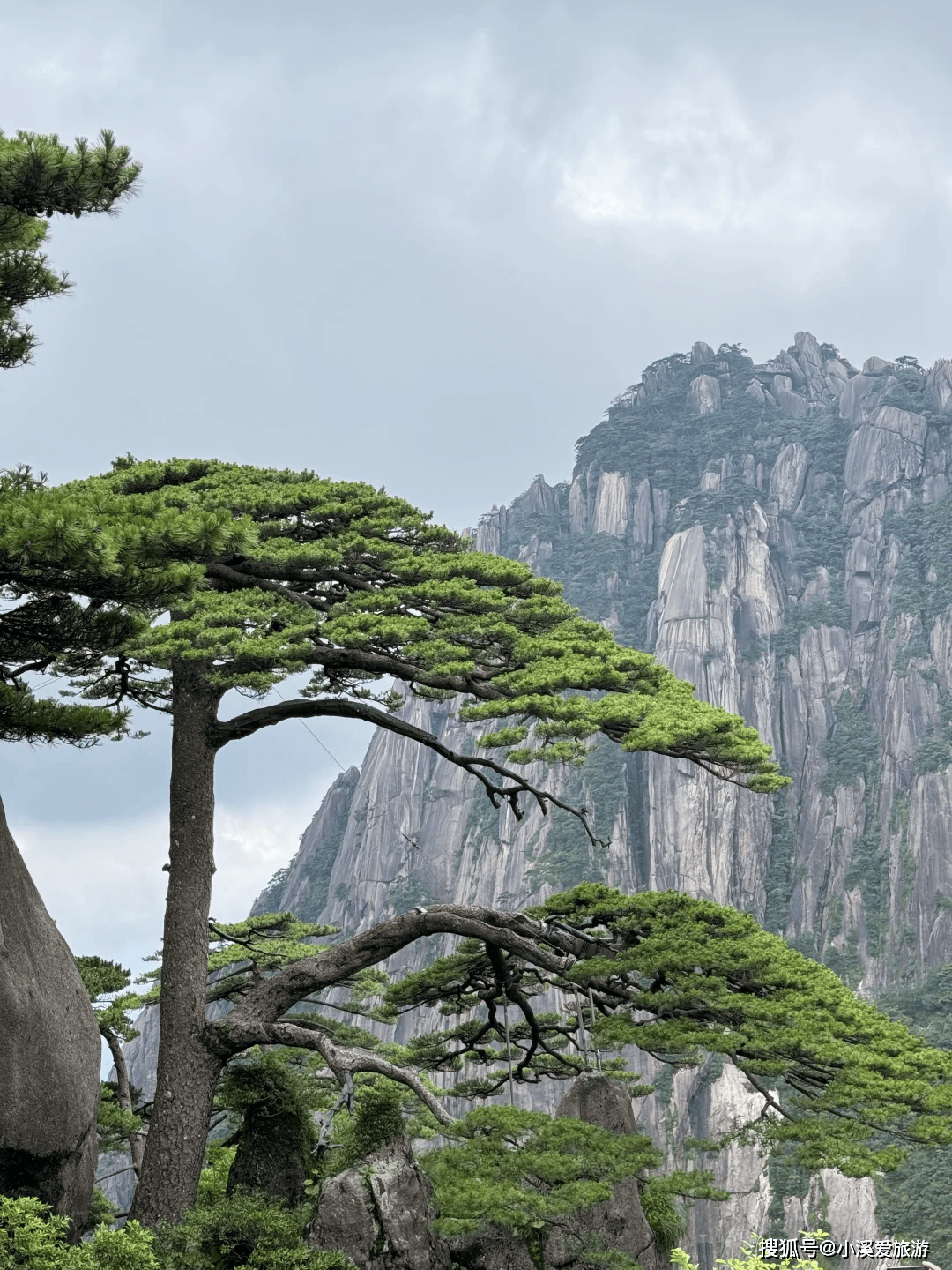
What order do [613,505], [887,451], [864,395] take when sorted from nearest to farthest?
[887,451] → [864,395] → [613,505]

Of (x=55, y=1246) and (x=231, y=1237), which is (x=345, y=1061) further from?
(x=55, y=1246)

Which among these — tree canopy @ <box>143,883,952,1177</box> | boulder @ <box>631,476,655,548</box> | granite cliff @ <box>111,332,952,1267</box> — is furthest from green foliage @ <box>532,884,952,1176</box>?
boulder @ <box>631,476,655,548</box>

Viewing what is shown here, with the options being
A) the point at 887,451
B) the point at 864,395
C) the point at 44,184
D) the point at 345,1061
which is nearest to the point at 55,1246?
the point at 345,1061

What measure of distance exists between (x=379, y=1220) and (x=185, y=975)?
313 cm

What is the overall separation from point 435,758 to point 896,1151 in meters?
68.5

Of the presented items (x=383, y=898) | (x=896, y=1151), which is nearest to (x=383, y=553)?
(x=896, y=1151)

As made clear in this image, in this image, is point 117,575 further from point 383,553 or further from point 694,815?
point 694,815

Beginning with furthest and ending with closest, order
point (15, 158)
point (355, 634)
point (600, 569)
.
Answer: point (600, 569) → point (355, 634) → point (15, 158)

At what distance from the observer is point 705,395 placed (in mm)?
99812

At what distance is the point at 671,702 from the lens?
8.87 meters

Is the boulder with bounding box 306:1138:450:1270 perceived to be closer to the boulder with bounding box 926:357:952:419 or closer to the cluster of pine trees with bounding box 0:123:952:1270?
the cluster of pine trees with bounding box 0:123:952:1270

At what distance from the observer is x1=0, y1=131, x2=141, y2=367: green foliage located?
6.45 m

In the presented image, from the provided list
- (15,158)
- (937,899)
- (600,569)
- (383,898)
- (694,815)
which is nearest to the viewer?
(15,158)

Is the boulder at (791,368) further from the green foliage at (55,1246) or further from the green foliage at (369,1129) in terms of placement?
the green foliage at (55,1246)
